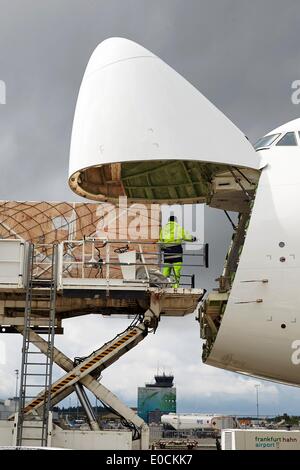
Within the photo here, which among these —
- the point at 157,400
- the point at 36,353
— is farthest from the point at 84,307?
the point at 157,400

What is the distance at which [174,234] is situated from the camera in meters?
18.6

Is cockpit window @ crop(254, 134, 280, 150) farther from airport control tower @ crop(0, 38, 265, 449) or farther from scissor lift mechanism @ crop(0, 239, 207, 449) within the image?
scissor lift mechanism @ crop(0, 239, 207, 449)

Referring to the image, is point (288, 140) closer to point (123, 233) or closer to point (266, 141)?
point (266, 141)

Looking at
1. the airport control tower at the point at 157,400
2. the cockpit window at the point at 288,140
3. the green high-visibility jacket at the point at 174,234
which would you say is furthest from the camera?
the airport control tower at the point at 157,400

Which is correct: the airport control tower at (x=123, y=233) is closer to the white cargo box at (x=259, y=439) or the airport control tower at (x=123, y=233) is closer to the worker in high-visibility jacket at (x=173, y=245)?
the worker in high-visibility jacket at (x=173, y=245)

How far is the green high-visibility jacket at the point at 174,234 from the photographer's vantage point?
719 inches

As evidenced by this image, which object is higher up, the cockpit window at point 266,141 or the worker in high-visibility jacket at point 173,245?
the cockpit window at point 266,141

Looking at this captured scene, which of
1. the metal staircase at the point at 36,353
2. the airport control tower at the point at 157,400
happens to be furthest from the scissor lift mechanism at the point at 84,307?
the airport control tower at the point at 157,400

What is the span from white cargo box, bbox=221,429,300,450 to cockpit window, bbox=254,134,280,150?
6990 millimetres

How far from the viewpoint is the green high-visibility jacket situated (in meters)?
18.3

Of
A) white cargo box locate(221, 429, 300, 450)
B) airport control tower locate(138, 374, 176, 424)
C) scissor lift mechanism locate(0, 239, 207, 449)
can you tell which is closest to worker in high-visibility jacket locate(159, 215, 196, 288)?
scissor lift mechanism locate(0, 239, 207, 449)

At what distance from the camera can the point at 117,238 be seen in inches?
793

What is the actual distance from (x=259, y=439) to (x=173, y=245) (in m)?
5.74

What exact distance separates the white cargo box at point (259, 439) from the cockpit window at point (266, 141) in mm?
6990
